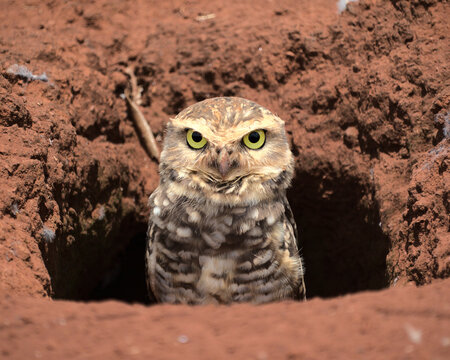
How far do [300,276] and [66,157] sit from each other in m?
1.64

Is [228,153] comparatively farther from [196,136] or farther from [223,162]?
[196,136]

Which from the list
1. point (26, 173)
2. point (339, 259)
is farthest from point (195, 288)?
point (339, 259)

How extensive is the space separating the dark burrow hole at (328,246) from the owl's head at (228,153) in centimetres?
105

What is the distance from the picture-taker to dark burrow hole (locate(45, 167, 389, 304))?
3.82 metres

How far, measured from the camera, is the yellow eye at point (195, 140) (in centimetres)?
288

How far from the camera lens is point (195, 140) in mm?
2914

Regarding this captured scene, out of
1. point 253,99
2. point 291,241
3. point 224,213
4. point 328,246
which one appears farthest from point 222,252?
point 328,246

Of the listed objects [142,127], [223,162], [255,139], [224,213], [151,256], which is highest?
[142,127]

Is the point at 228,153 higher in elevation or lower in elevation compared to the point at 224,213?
higher

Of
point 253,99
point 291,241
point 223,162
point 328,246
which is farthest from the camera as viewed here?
point 328,246

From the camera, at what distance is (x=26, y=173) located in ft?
9.41

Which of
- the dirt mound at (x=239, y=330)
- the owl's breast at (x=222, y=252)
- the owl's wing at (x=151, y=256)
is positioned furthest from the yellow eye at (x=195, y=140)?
the dirt mound at (x=239, y=330)

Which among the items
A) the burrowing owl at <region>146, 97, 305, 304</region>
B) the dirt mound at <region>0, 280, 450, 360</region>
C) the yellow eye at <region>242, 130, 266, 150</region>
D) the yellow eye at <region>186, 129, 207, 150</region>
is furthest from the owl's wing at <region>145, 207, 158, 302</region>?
the dirt mound at <region>0, 280, 450, 360</region>

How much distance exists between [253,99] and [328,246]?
4.73 feet
